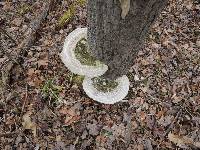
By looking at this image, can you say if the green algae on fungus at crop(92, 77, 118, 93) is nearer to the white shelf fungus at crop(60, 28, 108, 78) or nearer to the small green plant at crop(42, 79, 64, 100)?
the white shelf fungus at crop(60, 28, 108, 78)

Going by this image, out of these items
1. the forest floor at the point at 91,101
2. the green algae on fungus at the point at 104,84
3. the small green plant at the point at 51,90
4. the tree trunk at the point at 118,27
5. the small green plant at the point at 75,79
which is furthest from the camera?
the small green plant at the point at 75,79

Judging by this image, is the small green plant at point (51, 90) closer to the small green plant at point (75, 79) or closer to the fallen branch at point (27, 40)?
the small green plant at point (75, 79)

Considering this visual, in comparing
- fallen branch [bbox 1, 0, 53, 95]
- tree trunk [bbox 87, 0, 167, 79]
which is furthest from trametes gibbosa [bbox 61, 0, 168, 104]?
fallen branch [bbox 1, 0, 53, 95]

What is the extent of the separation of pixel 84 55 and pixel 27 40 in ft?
7.86

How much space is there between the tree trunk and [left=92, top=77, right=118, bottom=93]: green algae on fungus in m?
0.83

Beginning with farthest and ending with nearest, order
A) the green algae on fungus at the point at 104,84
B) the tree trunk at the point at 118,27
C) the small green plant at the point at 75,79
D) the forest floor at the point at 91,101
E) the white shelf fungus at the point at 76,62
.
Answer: the small green plant at the point at 75,79
the forest floor at the point at 91,101
the green algae on fungus at the point at 104,84
the white shelf fungus at the point at 76,62
the tree trunk at the point at 118,27

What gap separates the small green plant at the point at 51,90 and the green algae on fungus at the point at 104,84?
0.98 meters

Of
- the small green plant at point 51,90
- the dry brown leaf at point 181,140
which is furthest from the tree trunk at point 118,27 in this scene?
the dry brown leaf at point 181,140

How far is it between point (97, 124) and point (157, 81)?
1523 mm

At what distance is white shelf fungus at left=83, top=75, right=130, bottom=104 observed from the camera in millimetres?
4609

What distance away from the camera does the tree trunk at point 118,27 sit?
8.21 ft

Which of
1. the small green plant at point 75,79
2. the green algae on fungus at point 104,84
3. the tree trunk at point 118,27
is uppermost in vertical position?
the tree trunk at point 118,27

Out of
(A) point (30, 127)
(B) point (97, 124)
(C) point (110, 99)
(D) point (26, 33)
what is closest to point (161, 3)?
(C) point (110, 99)

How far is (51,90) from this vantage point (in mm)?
5320
